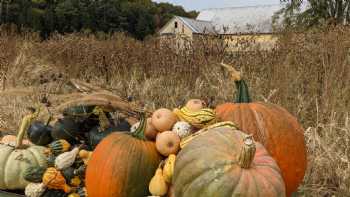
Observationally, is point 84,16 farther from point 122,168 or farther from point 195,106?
point 122,168

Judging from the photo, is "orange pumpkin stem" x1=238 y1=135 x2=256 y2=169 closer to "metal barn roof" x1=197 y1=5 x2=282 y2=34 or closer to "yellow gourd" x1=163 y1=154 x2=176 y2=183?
"yellow gourd" x1=163 y1=154 x2=176 y2=183

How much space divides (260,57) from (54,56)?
422cm

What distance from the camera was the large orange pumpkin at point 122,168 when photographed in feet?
8.16

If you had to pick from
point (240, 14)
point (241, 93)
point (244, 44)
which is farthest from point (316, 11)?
point (240, 14)

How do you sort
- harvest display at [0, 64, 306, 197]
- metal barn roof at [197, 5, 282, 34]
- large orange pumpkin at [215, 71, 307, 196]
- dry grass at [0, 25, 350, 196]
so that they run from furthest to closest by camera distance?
metal barn roof at [197, 5, 282, 34] → dry grass at [0, 25, 350, 196] → large orange pumpkin at [215, 71, 307, 196] → harvest display at [0, 64, 306, 197]

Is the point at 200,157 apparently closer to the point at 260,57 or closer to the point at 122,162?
the point at 122,162

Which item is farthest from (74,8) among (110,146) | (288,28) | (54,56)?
(110,146)

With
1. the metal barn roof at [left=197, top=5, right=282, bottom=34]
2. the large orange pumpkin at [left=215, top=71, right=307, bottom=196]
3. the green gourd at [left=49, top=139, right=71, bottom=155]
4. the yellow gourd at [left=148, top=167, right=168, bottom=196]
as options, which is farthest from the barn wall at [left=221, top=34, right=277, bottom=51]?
the metal barn roof at [left=197, top=5, right=282, bottom=34]

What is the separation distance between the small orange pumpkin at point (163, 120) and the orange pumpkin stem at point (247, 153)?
0.65m

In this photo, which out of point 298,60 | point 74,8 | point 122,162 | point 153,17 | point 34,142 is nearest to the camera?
point 122,162

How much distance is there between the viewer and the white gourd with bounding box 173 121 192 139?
2547mm

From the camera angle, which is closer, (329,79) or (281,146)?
(281,146)

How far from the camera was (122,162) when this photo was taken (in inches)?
98.3

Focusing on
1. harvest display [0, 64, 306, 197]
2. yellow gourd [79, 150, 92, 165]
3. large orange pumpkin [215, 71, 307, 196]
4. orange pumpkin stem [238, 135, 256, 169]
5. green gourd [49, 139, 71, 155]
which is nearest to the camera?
orange pumpkin stem [238, 135, 256, 169]
